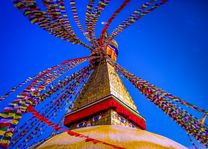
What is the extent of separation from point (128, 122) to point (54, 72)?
322 centimetres

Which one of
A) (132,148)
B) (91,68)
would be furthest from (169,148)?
(91,68)

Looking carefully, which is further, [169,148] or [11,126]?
[169,148]

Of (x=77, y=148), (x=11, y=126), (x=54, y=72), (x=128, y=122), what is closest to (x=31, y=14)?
(x=54, y=72)

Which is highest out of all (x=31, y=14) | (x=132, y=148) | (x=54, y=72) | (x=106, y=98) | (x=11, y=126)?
(x=31, y=14)

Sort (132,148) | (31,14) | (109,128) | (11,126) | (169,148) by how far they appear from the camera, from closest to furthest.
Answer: (11,126)
(132,148)
(169,148)
(109,128)
(31,14)

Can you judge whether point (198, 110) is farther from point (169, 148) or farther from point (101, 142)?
point (101, 142)

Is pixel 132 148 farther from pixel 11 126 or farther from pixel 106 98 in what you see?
pixel 106 98

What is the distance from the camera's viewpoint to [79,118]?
26.8 ft

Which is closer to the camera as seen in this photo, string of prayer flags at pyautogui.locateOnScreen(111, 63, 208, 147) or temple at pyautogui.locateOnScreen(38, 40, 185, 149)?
temple at pyautogui.locateOnScreen(38, 40, 185, 149)

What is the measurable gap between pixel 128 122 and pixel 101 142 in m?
3.63

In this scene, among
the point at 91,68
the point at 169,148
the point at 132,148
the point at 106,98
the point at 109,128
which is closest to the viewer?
the point at 132,148

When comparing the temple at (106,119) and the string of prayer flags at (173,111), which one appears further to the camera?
the string of prayer flags at (173,111)

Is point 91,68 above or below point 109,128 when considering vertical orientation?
above

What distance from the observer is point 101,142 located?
15.8ft
